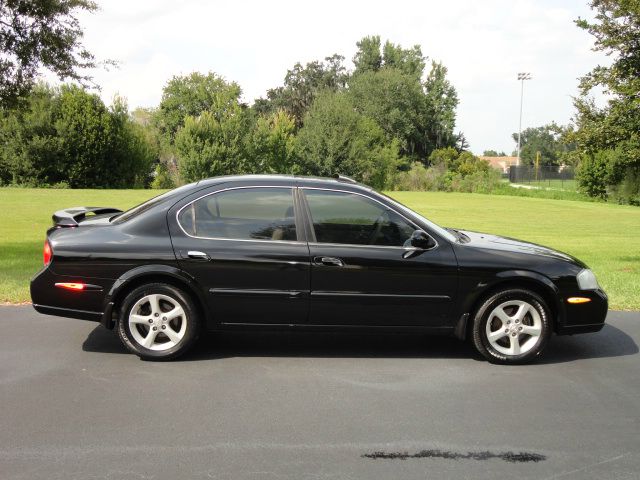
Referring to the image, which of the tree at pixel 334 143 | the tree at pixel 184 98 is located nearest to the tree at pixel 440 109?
the tree at pixel 184 98

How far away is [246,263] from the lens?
221 inches

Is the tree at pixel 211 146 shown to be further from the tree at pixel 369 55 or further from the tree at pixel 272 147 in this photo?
the tree at pixel 369 55

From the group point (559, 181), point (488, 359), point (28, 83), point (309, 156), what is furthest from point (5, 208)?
point (559, 181)

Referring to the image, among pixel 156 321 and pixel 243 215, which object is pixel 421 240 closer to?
pixel 243 215

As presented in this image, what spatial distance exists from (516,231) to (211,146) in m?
Result: 35.7

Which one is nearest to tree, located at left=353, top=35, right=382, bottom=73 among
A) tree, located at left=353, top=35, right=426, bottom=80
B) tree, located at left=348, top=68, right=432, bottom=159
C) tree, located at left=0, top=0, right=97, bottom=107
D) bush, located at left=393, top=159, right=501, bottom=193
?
tree, located at left=353, top=35, right=426, bottom=80

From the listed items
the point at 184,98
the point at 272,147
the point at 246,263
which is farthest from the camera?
the point at 184,98

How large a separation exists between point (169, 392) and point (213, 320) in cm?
93

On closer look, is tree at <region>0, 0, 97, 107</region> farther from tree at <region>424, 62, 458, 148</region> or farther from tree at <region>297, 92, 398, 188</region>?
tree at <region>424, 62, 458, 148</region>

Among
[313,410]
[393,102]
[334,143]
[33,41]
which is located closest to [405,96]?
[393,102]

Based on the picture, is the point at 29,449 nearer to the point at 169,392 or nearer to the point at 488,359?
the point at 169,392

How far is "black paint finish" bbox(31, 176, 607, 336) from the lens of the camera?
18.4ft

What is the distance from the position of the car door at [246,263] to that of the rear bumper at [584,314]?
7.31ft

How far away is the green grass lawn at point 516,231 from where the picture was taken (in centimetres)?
998
